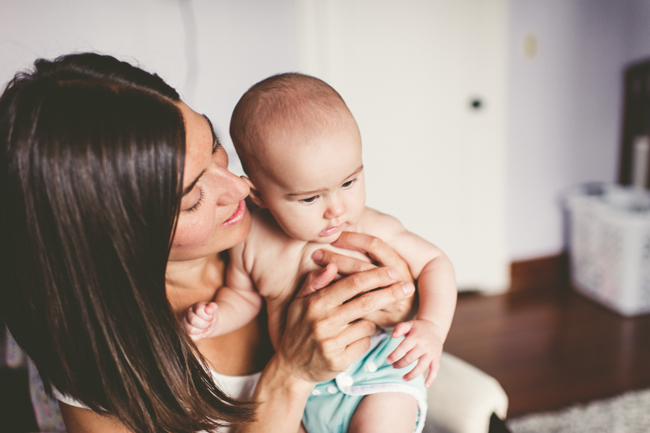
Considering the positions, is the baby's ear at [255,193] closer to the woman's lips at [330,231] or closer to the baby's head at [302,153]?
the baby's head at [302,153]

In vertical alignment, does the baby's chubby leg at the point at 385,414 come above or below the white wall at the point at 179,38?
below

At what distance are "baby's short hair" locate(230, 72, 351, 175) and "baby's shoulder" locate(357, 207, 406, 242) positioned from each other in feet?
0.79

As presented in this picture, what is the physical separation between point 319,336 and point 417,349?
17 cm

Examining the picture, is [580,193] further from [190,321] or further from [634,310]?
[190,321]

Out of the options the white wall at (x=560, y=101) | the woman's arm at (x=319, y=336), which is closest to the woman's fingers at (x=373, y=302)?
the woman's arm at (x=319, y=336)

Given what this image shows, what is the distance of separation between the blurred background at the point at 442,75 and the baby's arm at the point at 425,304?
1.36 metres

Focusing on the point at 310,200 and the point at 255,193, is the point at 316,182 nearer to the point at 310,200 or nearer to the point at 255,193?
the point at 310,200

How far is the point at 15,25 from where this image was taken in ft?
5.88

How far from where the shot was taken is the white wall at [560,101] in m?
2.52

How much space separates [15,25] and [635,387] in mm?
3047

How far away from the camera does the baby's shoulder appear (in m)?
0.89

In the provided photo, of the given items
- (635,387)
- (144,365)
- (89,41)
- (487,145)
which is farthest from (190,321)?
(487,145)

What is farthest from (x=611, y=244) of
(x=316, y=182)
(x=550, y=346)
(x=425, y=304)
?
(x=316, y=182)

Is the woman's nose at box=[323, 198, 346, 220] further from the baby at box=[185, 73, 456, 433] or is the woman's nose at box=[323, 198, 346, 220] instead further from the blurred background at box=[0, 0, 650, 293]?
the blurred background at box=[0, 0, 650, 293]
